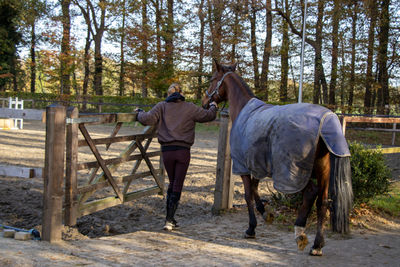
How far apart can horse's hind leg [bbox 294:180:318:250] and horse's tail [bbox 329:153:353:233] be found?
0.21 m

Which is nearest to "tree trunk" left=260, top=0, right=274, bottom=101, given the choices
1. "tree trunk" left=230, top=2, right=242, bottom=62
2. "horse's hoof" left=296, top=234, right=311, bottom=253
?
"tree trunk" left=230, top=2, right=242, bottom=62

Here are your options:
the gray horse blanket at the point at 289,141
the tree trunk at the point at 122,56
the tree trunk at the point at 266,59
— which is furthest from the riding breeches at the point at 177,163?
the tree trunk at the point at 122,56

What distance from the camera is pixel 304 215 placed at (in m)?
3.68

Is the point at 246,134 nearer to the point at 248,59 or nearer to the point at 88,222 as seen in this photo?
the point at 88,222

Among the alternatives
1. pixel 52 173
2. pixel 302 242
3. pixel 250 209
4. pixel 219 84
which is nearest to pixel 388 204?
pixel 250 209

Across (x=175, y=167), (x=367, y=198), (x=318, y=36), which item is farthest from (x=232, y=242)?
(x=318, y=36)

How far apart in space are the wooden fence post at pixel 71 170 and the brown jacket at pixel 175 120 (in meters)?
0.83

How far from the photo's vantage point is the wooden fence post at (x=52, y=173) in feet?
12.3

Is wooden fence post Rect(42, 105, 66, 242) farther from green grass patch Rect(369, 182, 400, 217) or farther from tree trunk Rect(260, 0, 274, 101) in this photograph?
tree trunk Rect(260, 0, 274, 101)

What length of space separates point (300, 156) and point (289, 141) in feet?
0.56

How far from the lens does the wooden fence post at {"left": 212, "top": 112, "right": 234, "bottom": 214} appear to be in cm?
534

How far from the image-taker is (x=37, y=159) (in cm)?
900

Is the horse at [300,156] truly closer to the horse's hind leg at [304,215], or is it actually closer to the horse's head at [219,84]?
the horse's hind leg at [304,215]

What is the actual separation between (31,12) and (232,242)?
3285 cm
